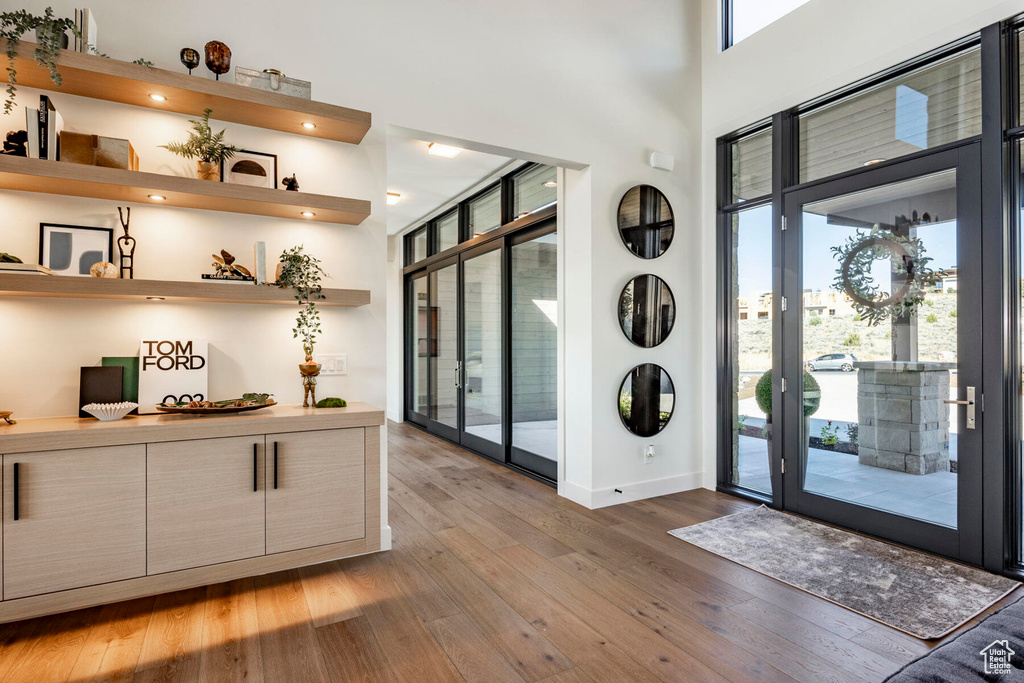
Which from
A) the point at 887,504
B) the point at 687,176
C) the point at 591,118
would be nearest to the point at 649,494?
the point at 887,504

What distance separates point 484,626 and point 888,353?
2711 mm

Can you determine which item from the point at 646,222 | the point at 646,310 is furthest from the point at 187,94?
the point at 646,310

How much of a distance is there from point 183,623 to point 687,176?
4.22m

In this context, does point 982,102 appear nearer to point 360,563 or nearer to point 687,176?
point 687,176

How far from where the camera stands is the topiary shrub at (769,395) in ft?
11.6

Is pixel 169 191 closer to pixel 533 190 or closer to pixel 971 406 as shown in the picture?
pixel 533 190

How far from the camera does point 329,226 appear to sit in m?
3.05

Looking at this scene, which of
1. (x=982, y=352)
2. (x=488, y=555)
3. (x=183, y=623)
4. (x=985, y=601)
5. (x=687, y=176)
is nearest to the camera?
(x=183, y=623)

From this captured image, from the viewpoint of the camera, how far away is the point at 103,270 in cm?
242

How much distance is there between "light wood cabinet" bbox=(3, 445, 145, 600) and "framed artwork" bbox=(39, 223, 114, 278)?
33.6 inches

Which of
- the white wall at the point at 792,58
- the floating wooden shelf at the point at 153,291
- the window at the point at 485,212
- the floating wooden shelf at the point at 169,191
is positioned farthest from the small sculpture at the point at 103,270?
the white wall at the point at 792,58

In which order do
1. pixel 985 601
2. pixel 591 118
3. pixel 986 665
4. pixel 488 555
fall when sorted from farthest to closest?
pixel 591 118
pixel 488 555
pixel 985 601
pixel 986 665

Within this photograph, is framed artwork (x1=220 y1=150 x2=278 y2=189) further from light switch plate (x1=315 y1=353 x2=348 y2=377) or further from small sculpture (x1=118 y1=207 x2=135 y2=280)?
light switch plate (x1=315 y1=353 x2=348 y2=377)

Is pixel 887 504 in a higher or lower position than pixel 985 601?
higher
